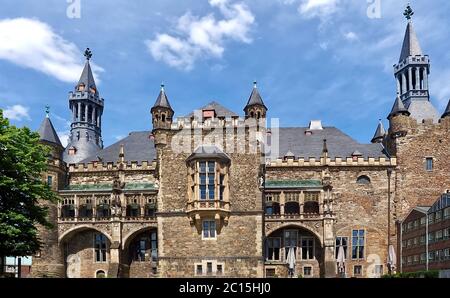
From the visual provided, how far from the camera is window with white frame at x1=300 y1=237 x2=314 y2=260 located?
4228cm

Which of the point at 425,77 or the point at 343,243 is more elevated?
the point at 425,77

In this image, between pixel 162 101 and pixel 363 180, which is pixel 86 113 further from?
pixel 363 180

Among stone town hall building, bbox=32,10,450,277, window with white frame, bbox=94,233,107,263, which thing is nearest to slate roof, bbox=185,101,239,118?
stone town hall building, bbox=32,10,450,277

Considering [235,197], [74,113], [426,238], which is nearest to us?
[235,197]

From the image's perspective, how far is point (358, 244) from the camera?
1674 inches

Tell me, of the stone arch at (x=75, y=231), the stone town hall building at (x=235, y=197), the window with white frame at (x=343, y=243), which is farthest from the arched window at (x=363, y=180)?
the stone arch at (x=75, y=231)

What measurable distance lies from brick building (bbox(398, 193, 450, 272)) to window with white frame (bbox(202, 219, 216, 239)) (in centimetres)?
1711

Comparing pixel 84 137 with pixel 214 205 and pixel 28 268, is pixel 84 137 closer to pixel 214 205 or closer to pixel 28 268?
pixel 28 268

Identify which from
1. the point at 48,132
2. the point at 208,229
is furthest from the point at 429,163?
the point at 48,132

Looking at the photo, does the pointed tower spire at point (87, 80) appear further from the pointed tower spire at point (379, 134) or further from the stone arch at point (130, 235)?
the pointed tower spire at point (379, 134)

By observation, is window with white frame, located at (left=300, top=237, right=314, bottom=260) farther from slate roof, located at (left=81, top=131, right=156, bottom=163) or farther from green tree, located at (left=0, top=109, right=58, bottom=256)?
green tree, located at (left=0, top=109, right=58, bottom=256)


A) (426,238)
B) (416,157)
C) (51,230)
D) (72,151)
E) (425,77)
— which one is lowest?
(426,238)

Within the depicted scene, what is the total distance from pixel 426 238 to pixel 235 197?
51.7 ft
